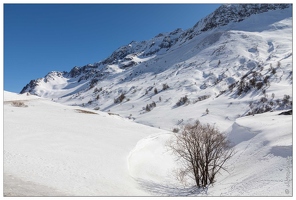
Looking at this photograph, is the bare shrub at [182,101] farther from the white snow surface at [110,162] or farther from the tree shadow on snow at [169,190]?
the tree shadow on snow at [169,190]

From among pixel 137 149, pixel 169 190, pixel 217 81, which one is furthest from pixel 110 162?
pixel 217 81

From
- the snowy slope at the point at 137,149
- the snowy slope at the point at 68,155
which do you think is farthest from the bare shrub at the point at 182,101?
Answer: the snowy slope at the point at 68,155

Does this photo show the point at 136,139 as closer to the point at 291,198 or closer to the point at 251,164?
the point at 251,164

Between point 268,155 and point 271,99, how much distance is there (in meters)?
50.5

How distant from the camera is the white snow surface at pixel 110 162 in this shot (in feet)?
54.2

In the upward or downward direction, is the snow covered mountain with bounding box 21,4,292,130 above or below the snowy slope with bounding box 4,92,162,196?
above

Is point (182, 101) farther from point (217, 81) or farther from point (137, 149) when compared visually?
point (137, 149)

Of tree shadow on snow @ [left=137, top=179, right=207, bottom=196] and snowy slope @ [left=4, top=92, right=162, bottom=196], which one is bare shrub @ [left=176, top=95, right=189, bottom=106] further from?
tree shadow on snow @ [left=137, top=179, right=207, bottom=196]

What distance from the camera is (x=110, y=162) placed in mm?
23125

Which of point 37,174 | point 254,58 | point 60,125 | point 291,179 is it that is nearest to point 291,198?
point 291,179

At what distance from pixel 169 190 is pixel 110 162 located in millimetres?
5585

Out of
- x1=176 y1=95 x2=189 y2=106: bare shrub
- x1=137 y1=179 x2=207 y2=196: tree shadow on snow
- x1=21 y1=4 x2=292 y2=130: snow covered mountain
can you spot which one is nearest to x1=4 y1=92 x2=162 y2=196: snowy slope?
x1=137 y1=179 x2=207 y2=196: tree shadow on snow

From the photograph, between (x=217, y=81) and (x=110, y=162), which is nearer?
(x=110, y=162)

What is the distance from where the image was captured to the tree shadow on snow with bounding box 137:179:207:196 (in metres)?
20.0
